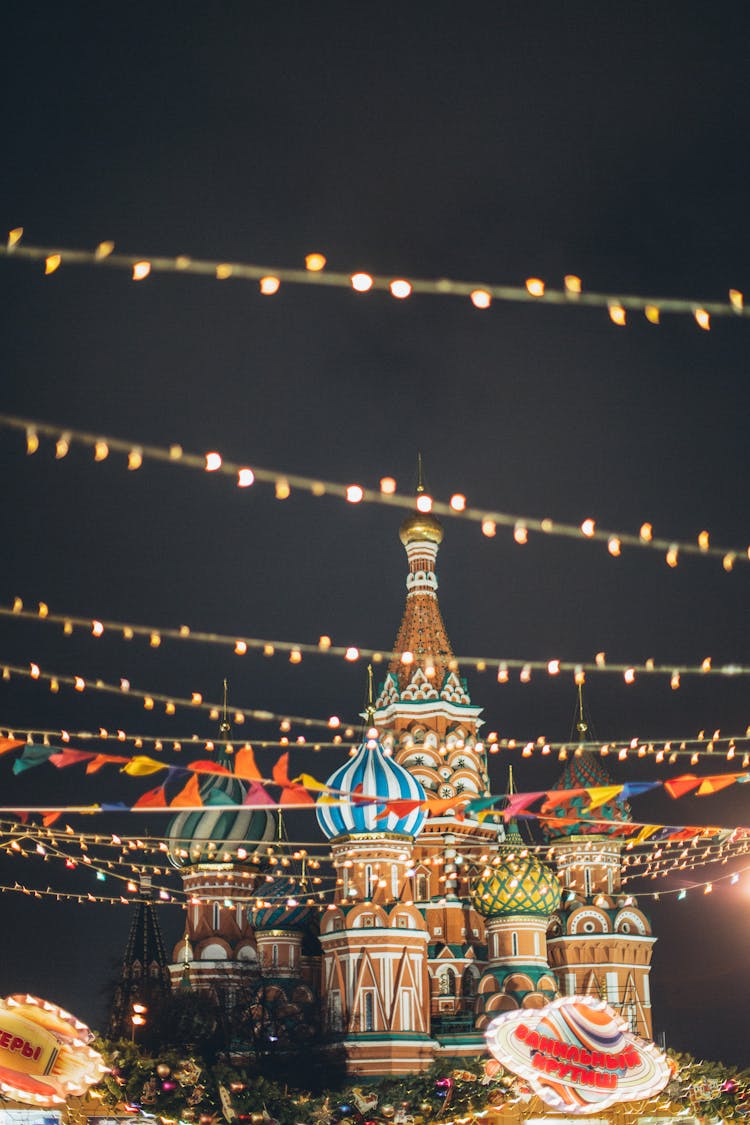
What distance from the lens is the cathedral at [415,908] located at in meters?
35.9

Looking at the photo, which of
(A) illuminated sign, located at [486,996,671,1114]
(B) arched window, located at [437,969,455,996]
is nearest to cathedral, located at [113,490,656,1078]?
(B) arched window, located at [437,969,455,996]

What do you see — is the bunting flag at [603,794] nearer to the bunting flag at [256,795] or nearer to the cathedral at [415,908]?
the bunting flag at [256,795]

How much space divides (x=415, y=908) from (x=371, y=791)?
126 inches

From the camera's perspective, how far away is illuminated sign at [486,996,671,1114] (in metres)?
18.2

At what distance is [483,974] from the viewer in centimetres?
4031

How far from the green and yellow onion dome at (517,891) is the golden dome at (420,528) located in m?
11.2

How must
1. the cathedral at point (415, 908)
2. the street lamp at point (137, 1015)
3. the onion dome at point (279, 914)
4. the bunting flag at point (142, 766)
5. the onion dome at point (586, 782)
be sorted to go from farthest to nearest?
the onion dome at point (586, 782), the onion dome at point (279, 914), the cathedral at point (415, 908), the street lamp at point (137, 1015), the bunting flag at point (142, 766)

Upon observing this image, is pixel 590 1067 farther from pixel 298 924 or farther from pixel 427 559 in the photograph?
pixel 427 559

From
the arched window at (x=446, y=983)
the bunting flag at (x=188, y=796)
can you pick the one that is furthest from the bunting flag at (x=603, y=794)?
the arched window at (x=446, y=983)

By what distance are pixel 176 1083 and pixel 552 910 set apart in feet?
76.1

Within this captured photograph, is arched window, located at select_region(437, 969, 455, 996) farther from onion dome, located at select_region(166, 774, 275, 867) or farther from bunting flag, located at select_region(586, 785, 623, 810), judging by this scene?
bunting flag, located at select_region(586, 785, 623, 810)

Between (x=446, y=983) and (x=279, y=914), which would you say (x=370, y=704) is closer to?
(x=279, y=914)

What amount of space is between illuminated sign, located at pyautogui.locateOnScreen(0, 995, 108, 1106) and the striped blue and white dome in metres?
19.0

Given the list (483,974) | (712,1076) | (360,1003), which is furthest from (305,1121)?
(483,974)
